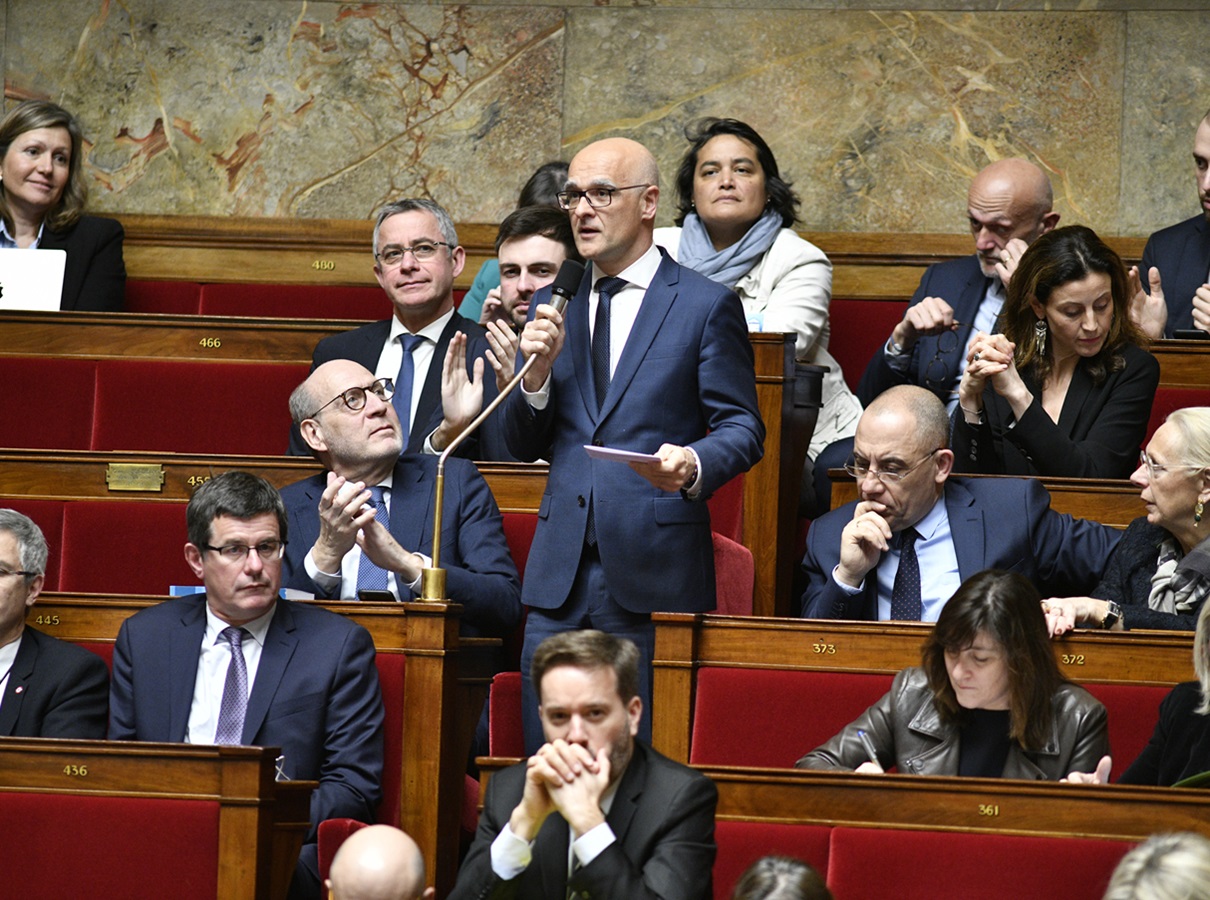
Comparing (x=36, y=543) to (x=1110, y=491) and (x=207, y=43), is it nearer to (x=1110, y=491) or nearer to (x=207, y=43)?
(x=1110, y=491)

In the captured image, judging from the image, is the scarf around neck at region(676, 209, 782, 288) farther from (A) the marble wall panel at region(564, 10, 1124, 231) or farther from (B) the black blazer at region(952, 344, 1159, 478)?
(A) the marble wall panel at region(564, 10, 1124, 231)

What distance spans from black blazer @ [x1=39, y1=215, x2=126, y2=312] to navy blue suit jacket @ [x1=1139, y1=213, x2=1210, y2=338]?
1.92 meters

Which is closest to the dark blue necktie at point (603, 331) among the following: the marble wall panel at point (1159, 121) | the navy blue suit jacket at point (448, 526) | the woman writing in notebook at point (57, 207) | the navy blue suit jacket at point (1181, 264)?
the navy blue suit jacket at point (448, 526)

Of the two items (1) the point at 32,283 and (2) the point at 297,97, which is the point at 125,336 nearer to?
(1) the point at 32,283

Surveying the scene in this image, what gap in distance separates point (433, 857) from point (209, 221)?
2.18 m

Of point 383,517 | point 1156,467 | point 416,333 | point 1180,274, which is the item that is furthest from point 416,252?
point 1180,274

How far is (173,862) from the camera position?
188 cm

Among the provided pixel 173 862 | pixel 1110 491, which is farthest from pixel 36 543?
pixel 1110 491

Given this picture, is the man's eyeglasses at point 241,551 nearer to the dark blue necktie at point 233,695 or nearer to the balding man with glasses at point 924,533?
the dark blue necktie at point 233,695

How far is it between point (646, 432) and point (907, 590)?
420 millimetres

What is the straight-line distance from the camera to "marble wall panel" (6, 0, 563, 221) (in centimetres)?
404

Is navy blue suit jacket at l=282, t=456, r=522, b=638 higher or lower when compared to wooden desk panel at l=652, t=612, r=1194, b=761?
higher

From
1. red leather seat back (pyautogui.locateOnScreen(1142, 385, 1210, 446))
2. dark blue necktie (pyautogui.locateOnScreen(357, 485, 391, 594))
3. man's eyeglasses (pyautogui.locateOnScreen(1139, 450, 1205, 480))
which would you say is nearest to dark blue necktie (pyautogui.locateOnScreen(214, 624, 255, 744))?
dark blue necktie (pyautogui.locateOnScreen(357, 485, 391, 594))

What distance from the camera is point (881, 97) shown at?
392 centimetres
